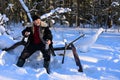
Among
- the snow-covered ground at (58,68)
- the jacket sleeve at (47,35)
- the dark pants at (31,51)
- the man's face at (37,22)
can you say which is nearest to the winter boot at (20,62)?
the dark pants at (31,51)

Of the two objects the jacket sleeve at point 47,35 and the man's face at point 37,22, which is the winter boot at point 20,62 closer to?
the jacket sleeve at point 47,35

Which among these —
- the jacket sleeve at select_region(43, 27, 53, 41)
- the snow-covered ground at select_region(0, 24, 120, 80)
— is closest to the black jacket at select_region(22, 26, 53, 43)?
the jacket sleeve at select_region(43, 27, 53, 41)

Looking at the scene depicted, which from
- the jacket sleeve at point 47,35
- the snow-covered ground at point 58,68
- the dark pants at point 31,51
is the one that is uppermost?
the jacket sleeve at point 47,35

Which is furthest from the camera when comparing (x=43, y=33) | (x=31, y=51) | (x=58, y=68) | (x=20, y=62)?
(x=58, y=68)

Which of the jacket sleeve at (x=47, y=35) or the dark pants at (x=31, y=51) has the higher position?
the jacket sleeve at (x=47, y=35)

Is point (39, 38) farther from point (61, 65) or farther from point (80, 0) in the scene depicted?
point (80, 0)

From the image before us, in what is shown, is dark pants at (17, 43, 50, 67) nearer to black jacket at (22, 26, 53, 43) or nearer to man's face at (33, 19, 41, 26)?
A: black jacket at (22, 26, 53, 43)

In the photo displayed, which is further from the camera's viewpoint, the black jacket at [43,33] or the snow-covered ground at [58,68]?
the black jacket at [43,33]

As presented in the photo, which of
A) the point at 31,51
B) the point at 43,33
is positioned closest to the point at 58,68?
the point at 31,51

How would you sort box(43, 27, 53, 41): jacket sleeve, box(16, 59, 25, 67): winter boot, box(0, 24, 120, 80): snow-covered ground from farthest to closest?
1. box(43, 27, 53, 41): jacket sleeve
2. box(16, 59, 25, 67): winter boot
3. box(0, 24, 120, 80): snow-covered ground

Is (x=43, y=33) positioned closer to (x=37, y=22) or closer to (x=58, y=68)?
(x=37, y=22)

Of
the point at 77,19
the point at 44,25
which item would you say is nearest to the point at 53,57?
the point at 44,25

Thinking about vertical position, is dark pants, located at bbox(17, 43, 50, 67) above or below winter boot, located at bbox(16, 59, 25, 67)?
above

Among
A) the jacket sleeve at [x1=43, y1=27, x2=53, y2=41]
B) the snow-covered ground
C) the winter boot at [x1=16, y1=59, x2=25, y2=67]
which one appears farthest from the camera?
the jacket sleeve at [x1=43, y1=27, x2=53, y2=41]
